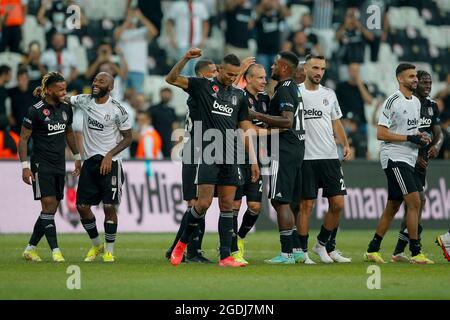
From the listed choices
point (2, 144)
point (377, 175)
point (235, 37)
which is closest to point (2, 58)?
point (2, 144)

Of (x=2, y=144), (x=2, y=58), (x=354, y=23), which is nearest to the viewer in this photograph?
(x=2, y=144)

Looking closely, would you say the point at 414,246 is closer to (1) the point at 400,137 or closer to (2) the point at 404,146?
(2) the point at 404,146

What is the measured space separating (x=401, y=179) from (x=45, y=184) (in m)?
4.87

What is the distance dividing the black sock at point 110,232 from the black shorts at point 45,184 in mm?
824

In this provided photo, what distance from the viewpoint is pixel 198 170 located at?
13680 mm

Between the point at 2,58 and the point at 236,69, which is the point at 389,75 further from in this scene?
the point at 236,69

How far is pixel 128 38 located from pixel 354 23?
6.13 metres

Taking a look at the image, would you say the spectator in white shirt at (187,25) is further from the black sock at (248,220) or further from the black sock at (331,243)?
the black sock at (331,243)

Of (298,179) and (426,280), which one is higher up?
(298,179)

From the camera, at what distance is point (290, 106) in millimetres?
14172

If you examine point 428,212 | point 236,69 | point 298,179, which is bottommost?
point 428,212

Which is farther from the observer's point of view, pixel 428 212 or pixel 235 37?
pixel 235 37

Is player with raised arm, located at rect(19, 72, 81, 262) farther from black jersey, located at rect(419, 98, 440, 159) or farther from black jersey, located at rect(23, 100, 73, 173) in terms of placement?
black jersey, located at rect(419, 98, 440, 159)

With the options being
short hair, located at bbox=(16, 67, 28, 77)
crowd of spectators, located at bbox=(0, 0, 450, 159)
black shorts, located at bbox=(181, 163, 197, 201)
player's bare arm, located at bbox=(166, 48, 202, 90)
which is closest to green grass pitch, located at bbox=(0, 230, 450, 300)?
black shorts, located at bbox=(181, 163, 197, 201)
